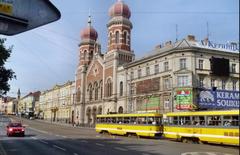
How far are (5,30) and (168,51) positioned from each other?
57430 millimetres

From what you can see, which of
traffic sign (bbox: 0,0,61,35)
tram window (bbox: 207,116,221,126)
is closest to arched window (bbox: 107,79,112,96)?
tram window (bbox: 207,116,221,126)

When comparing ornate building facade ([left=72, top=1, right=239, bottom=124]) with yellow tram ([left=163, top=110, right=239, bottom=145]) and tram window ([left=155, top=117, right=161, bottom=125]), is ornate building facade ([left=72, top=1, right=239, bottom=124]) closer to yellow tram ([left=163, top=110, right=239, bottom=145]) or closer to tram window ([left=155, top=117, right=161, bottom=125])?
tram window ([left=155, top=117, right=161, bottom=125])

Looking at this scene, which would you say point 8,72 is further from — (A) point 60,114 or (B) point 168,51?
(A) point 60,114

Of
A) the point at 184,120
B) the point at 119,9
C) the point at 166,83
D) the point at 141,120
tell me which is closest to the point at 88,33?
the point at 119,9

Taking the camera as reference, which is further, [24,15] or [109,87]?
[109,87]

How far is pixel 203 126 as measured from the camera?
2756 cm

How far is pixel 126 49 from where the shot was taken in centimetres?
8069

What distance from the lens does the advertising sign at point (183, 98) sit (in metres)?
52.9

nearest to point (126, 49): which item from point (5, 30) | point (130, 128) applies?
point (130, 128)

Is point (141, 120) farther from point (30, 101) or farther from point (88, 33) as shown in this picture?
point (30, 101)

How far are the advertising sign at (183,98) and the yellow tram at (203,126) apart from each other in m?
19.0

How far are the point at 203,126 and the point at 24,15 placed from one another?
25.1m

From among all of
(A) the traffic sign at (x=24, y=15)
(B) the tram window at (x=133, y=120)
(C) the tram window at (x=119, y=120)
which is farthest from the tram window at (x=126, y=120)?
(A) the traffic sign at (x=24, y=15)

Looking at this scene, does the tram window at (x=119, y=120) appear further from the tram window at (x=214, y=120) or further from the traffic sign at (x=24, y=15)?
the traffic sign at (x=24, y=15)
